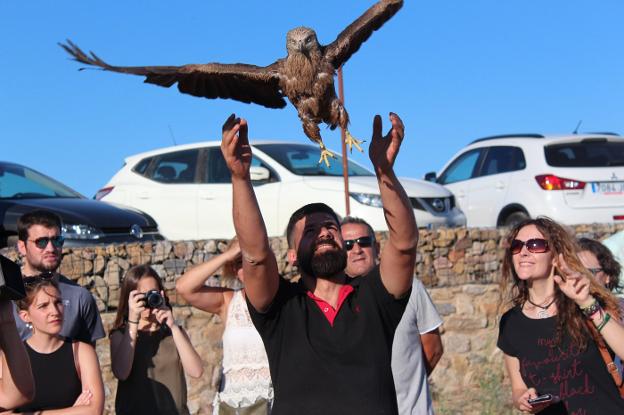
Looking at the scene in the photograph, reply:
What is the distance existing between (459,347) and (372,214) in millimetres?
2301

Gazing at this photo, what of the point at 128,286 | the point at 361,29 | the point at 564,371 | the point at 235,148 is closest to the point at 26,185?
the point at 128,286

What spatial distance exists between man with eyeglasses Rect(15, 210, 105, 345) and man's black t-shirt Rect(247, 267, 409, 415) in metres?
1.97

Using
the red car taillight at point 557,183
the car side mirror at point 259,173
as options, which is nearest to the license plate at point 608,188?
the red car taillight at point 557,183

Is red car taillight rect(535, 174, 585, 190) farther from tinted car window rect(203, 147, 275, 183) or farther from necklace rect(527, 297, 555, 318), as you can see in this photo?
necklace rect(527, 297, 555, 318)

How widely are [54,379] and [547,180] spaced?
7392 millimetres

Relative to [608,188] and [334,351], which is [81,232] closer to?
[334,351]

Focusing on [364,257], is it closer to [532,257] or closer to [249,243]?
[532,257]

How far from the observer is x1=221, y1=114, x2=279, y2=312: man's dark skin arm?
3295 millimetres

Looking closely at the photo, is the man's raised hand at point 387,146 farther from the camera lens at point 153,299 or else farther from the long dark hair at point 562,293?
the camera lens at point 153,299

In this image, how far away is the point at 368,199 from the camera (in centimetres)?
995

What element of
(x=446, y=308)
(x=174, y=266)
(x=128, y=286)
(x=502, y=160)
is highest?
(x=502, y=160)

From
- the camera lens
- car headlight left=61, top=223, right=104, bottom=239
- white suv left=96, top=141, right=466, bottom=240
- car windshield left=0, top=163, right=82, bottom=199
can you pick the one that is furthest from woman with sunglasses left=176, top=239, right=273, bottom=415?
white suv left=96, top=141, right=466, bottom=240

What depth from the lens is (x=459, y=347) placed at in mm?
7934

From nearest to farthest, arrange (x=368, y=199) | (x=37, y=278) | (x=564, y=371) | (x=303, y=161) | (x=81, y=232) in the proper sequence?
(x=564, y=371) → (x=37, y=278) → (x=81, y=232) → (x=368, y=199) → (x=303, y=161)
